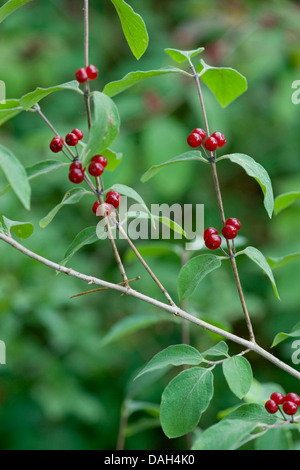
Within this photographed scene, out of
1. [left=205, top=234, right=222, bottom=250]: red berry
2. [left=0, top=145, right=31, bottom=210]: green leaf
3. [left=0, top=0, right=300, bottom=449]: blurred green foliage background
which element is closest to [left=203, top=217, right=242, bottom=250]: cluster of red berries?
[left=205, top=234, right=222, bottom=250]: red berry

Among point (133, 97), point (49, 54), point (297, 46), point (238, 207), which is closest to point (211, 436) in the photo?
point (133, 97)

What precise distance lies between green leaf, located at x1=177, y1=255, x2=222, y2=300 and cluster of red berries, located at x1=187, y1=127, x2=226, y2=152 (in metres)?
0.12

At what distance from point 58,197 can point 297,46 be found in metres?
0.92

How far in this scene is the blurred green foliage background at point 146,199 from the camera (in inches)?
53.2

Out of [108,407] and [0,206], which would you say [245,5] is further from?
[108,407]

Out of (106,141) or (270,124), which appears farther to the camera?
(270,124)

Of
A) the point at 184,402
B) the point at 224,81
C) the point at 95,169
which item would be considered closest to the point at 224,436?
the point at 184,402

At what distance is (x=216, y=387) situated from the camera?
1661 millimetres

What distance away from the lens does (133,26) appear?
55 cm

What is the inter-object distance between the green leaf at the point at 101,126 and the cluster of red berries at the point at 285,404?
33cm

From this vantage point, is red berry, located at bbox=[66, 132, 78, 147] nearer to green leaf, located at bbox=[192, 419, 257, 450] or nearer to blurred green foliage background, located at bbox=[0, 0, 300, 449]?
green leaf, located at bbox=[192, 419, 257, 450]

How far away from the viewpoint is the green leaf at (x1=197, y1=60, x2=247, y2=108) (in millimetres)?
603

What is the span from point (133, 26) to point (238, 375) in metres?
0.37

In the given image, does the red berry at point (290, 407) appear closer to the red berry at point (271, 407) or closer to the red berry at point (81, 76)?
the red berry at point (271, 407)
